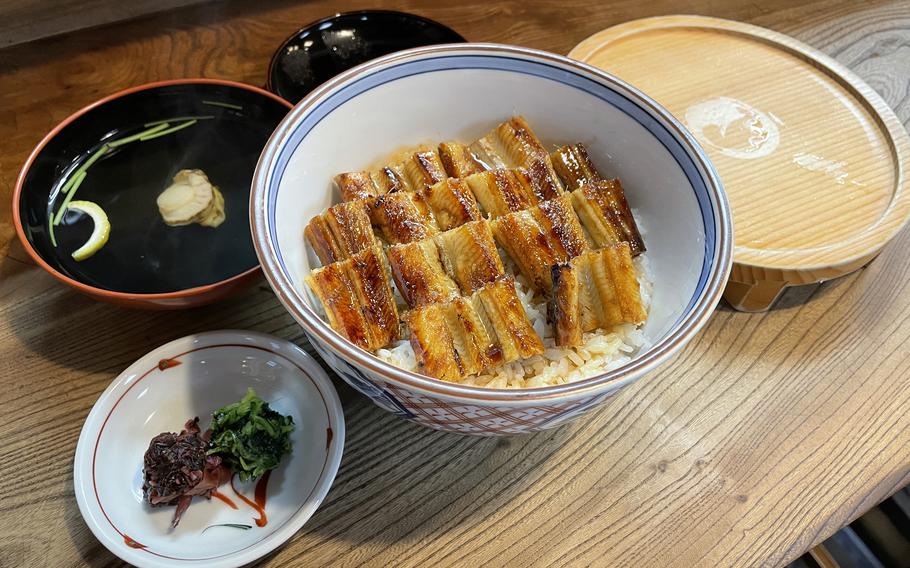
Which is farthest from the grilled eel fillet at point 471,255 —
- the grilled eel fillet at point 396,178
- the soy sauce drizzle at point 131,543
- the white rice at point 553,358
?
the soy sauce drizzle at point 131,543

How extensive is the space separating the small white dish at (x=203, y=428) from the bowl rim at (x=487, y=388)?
387 mm

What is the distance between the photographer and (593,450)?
1.70 meters

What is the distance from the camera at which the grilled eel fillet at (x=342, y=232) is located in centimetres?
162

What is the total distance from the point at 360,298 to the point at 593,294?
58cm

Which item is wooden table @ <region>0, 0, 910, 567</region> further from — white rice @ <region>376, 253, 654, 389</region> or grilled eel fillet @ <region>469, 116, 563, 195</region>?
grilled eel fillet @ <region>469, 116, 563, 195</region>

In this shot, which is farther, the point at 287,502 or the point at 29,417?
the point at 29,417

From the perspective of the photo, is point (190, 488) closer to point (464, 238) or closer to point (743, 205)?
point (464, 238)

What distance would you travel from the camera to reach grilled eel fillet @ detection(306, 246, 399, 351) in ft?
4.88

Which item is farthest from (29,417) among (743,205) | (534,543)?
(743,205)

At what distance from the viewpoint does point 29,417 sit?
1.66 meters

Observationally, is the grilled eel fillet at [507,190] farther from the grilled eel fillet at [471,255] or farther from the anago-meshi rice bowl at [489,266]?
the grilled eel fillet at [471,255]

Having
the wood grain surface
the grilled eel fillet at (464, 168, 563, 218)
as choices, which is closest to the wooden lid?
the grilled eel fillet at (464, 168, 563, 218)

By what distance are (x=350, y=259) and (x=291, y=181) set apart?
0.90ft

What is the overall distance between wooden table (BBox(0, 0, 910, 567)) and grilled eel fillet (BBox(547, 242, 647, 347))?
1.14ft
